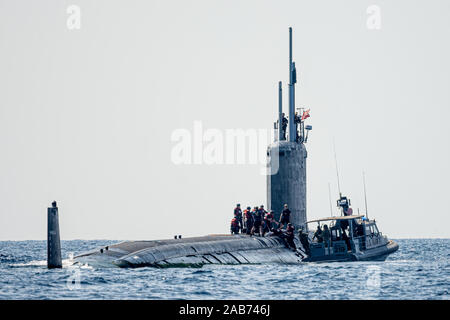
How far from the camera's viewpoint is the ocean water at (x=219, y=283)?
885 inches

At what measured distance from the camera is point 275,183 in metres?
39.0

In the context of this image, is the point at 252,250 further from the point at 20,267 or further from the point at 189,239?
the point at 20,267

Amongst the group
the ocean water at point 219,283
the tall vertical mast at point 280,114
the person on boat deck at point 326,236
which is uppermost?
the tall vertical mast at point 280,114

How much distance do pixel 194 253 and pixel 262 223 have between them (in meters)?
6.60

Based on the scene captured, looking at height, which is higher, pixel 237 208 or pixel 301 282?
pixel 237 208

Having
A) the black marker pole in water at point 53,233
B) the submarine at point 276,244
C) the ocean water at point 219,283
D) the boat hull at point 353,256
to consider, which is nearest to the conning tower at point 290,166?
the submarine at point 276,244

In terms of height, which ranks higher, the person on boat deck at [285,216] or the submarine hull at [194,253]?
the person on boat deck at [285,216]

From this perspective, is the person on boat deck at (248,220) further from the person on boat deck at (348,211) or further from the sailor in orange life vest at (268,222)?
the person on boat deck at (348,211)

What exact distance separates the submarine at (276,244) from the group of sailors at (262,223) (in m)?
0.30

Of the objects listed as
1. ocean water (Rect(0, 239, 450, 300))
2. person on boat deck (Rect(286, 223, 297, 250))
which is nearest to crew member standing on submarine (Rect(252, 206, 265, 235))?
person on boat deck (Rect(286, 223, 297, 250))

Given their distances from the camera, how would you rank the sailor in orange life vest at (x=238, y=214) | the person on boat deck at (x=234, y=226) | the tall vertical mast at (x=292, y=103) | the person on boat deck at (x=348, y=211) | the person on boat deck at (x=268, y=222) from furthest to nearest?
the person on boat deck at (x=348, y=211) → the tall vertical mast at (x=292, y=103) → the person on boat deck at (x=234, y=226) → the sailor in orange life vest at (x=238, y=214) → the person on boat deck at (x=268, y=222)

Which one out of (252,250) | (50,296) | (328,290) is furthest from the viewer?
(252,250)

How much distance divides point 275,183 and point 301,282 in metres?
12.5
